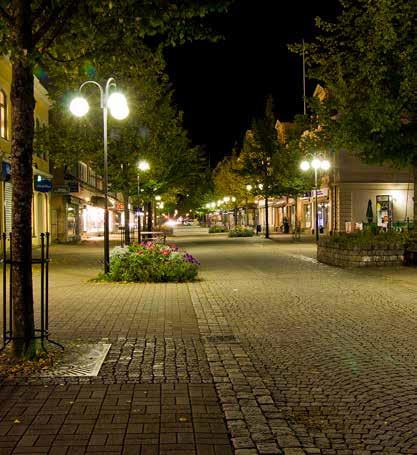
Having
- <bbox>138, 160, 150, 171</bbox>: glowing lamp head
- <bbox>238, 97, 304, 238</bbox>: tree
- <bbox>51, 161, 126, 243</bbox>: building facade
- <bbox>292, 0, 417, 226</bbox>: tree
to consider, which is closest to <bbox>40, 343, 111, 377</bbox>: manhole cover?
<bbox>292, 0, 417, 226</bbox>: tree

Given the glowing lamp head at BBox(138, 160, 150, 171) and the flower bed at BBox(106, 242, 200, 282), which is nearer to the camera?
the flower bed at BBox(106, 242, 200, 282)

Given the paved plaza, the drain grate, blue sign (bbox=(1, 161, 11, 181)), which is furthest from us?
blue sign (bbox=(1, 161, 11, 181))

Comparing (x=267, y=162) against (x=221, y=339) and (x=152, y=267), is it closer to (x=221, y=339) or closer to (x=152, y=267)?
(x=152, y=267)

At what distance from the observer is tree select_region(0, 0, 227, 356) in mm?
6723

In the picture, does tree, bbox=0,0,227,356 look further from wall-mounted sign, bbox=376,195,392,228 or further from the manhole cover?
wall-mounted sign, bbox=376,195,392,228

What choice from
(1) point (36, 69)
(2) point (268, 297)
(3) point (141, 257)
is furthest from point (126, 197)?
(1) point (36, 69)

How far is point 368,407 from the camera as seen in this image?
5.41m

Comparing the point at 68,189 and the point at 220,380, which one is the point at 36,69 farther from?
the point at 68,189

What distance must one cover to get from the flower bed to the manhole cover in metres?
7.49

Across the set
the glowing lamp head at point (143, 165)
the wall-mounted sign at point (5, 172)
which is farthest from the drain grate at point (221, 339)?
the glowing lamp head at point (143, 165)

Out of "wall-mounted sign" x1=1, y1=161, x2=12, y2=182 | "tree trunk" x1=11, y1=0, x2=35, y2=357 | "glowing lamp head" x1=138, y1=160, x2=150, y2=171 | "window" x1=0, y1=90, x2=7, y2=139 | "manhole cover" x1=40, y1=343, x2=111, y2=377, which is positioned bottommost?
"manhole cover" x1=40, y1=343, x2=111, y2=377

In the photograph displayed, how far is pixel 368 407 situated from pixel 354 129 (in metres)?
15.8

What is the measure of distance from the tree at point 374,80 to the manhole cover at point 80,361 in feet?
44.2

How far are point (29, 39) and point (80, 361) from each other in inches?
142
